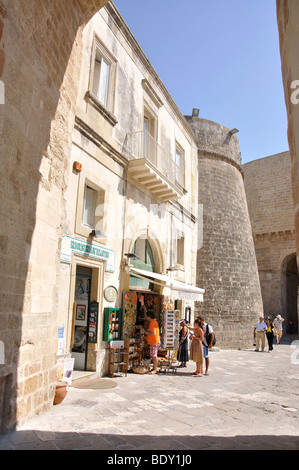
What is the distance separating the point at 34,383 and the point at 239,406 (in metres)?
3.27

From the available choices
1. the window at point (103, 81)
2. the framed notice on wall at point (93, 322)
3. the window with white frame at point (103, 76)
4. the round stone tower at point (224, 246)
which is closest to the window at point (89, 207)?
the framed notice on wall at point (93, 322)

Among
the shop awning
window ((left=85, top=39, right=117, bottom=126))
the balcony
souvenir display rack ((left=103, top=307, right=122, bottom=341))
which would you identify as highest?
window ((left=85, top=39, right=117, bottom=126))

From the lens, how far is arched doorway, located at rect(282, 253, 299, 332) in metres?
24.7

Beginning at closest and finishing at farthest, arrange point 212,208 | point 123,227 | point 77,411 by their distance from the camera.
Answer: point 77,411
point 123,227
point 212,208

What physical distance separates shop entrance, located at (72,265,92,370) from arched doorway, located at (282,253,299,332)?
66.0 feet

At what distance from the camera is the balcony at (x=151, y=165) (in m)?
9.15

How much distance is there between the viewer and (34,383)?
4.32m

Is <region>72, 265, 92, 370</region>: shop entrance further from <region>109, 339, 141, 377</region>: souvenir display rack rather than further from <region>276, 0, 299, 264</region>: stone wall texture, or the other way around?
<region>276, 0, 299, 264</region>: stone wall texture

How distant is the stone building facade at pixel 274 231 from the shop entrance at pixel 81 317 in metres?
19.9

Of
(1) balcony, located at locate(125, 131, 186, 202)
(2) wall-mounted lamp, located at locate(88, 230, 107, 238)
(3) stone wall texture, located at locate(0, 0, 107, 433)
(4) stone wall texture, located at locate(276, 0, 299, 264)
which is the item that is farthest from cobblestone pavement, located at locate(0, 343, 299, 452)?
(1) balcony, located at locate(125, 131, 186, 202)

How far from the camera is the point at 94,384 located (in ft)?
21.3

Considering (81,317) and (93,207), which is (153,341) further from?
(93,207)
